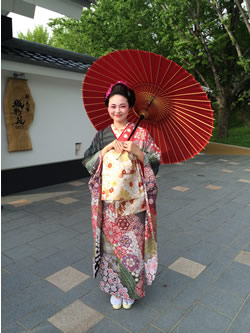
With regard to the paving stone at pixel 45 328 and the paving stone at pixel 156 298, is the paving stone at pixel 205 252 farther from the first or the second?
the paving stone at pixel 45 328

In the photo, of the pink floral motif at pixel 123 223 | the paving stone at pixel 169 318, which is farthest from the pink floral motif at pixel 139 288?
the pink floral motif at pixel 123 223

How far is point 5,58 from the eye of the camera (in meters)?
5.19

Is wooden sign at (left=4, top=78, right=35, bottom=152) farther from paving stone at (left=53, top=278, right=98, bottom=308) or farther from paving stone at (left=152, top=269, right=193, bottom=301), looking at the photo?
paving stone at (left=152, top=269, right=193, bottom=301)

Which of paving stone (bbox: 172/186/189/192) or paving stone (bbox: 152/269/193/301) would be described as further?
paving stone (bbox: 172/186/189/192)

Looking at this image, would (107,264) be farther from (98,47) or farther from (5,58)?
(98,47)

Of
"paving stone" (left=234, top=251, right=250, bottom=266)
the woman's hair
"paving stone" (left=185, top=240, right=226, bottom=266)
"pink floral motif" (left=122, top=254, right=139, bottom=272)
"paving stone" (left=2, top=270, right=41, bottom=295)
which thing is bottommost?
"paving stone" (left=2, top=270, right=41, bottom=295)

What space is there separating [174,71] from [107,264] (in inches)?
69.1

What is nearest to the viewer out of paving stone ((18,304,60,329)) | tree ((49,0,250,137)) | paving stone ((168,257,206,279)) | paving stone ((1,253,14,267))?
paving stone ((18,304,60,329))

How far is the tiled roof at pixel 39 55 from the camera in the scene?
17.7 ft

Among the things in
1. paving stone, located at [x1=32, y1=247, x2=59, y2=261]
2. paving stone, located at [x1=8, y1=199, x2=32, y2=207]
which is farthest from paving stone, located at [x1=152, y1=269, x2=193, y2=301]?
paving stone, located at [x1=8, y1=199, x2=32, y2=207]

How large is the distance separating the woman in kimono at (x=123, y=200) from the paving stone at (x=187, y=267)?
30.7 inches

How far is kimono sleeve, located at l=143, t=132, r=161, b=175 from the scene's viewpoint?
226 cm

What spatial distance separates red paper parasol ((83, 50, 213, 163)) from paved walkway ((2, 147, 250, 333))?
139 cm

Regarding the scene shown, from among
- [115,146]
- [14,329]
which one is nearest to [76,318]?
[14,329]
